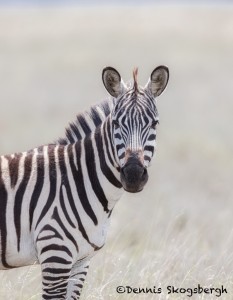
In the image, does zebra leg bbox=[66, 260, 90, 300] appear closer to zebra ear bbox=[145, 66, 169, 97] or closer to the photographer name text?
the photographer name text

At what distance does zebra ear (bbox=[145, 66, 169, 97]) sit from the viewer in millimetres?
7293

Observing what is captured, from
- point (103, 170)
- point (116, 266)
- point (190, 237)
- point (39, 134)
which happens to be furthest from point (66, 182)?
point (39, 134)

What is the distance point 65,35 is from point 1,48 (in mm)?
4800

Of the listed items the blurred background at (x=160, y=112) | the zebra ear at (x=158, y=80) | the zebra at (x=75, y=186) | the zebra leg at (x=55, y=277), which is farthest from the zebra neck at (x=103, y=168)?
the blurred background at (x=160, y=112)

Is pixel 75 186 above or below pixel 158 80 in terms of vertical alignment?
below

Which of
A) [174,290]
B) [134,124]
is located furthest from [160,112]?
[134,124]

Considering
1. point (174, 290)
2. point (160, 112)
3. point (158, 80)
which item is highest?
point (160, 112)

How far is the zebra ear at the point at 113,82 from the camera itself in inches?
284

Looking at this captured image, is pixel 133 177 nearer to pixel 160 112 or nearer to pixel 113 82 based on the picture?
pixel 113 82

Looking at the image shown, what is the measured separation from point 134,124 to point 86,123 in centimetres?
75

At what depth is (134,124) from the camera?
696 centimetres

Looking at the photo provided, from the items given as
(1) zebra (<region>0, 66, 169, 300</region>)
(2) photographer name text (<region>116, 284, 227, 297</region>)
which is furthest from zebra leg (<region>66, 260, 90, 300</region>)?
(2) photographer name text (<region>116, 284, 227, 297</region>)

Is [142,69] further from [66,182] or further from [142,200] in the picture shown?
[66,182]

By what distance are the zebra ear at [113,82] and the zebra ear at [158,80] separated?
8.9 inches
